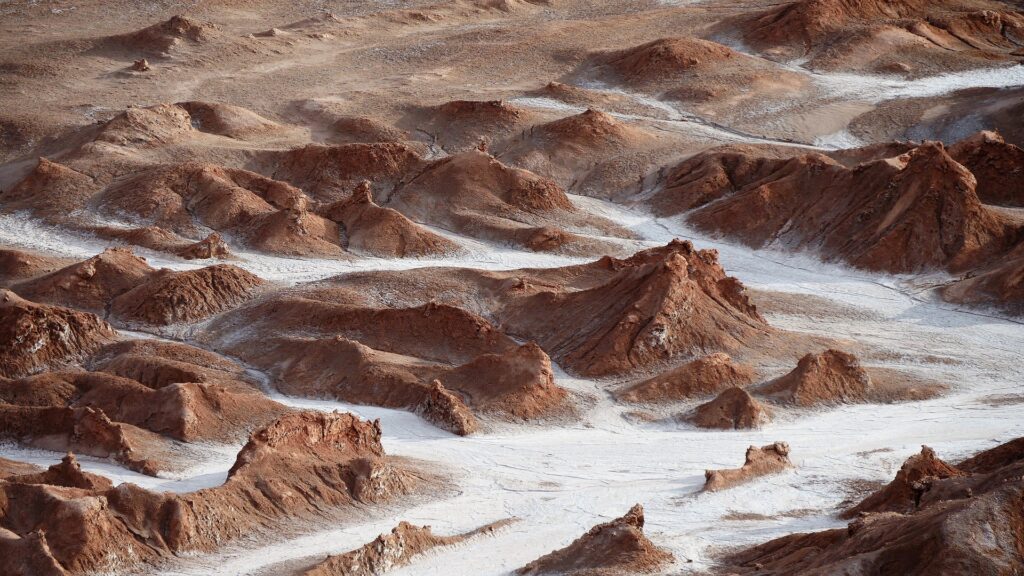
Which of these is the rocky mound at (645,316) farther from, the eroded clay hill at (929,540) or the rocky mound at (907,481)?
the eroded clay hill at (929,540)

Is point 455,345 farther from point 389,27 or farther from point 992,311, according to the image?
point 389,27

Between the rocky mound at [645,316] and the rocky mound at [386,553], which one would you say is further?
the rocky mound at [645,316]

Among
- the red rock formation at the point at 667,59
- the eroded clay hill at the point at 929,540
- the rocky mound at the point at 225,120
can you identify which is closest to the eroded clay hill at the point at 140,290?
the rocky mound at the point at 225,120

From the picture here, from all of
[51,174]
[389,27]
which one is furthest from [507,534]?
[389,27]

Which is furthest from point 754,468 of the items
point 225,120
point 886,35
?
point 886,35

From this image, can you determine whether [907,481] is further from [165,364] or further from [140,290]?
[140,290]

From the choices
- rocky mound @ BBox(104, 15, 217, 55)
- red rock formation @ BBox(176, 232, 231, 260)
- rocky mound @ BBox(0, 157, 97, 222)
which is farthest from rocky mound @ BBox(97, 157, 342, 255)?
rocky mound @ BBox(104, 15, 217, 55)
